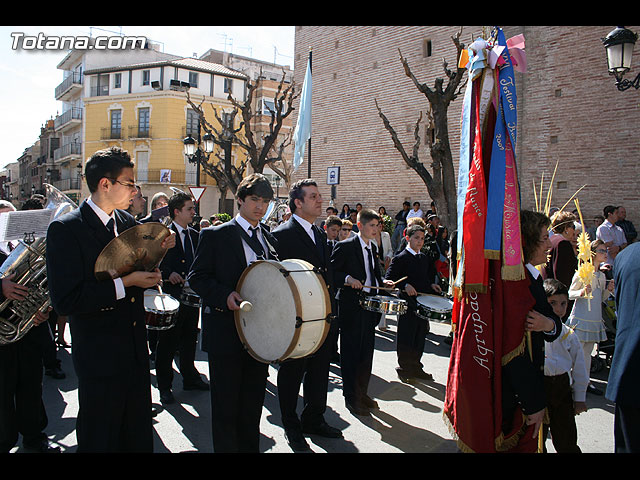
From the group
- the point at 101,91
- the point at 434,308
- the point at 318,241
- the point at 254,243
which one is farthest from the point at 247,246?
the point at 101,91

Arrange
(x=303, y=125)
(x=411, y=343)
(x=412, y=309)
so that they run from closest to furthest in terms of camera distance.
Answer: (x=411, y=343) < (x=412, y=309) < (x=303, y=125)

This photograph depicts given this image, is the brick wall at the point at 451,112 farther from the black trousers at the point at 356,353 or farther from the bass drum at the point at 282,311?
the bass drum at the point at 282,311

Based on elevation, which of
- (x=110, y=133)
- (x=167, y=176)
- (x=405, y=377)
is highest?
(x=110, y=133)

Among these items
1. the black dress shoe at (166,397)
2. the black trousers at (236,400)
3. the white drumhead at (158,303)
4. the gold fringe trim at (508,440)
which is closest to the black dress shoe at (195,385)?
the black dress shoe at (166,397)

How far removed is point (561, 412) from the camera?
3.84 meters

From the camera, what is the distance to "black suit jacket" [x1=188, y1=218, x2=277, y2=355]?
12.0 ft

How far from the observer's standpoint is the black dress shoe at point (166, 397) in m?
5.59

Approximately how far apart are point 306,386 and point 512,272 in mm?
2561

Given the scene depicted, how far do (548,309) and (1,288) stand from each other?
12.1 ft

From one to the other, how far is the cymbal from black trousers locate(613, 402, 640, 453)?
2.75 metres

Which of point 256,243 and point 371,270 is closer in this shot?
point 256,243

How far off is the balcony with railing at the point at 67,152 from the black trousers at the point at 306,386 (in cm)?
4933

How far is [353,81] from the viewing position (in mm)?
22469

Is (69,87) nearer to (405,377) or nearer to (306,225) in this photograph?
(405,377)
